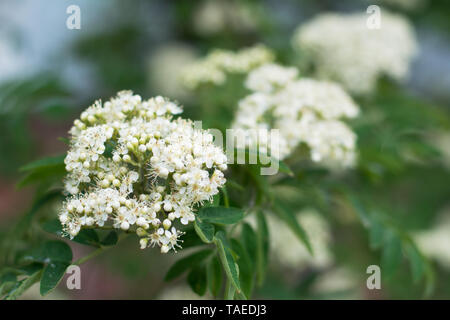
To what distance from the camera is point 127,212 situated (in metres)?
1.68

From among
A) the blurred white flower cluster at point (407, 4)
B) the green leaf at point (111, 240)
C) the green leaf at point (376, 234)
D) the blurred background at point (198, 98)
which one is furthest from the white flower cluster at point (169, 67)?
the green leaf at point (111, 240)

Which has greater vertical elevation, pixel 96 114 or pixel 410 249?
pixel 96 114

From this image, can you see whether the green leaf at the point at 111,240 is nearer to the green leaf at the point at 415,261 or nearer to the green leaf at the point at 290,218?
the green leaf at the point at 290,218

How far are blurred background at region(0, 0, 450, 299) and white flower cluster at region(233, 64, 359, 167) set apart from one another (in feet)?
1.45

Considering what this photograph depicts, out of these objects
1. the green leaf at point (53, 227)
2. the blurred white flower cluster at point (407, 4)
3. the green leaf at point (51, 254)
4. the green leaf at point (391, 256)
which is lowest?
the green leaf at point (391, 256)

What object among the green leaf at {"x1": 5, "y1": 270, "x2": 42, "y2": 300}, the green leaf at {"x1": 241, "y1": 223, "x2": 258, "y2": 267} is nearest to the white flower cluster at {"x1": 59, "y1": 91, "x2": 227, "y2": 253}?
the green leaf at {"x1": 5, "y1": 270, "x2": 42, "y2": 300}

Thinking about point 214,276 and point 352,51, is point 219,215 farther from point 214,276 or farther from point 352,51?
point 352,51

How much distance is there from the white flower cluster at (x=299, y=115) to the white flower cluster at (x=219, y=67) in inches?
15.7

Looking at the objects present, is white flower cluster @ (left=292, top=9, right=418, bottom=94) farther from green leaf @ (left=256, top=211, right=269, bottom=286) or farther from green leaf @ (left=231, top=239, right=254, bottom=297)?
green leaf @ (left=231, top=239, right=254, bottom=297)

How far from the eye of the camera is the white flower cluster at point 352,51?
11.3 feet
